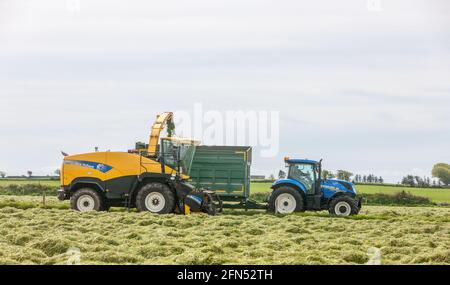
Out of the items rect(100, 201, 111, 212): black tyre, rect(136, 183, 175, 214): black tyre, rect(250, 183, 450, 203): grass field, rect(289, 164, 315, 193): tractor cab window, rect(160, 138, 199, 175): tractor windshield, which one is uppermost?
rect(160, 138, 199, 175): tractor windshield

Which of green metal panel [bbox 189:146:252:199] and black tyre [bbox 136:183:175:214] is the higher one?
green metal panel [bbox 189:146:252:199]

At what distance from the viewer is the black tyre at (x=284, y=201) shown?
24.8m

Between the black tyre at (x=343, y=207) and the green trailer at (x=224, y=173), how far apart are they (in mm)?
2871

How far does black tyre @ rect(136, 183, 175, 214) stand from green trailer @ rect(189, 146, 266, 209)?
268 centimetres

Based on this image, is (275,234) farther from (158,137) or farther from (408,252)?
(158,137)

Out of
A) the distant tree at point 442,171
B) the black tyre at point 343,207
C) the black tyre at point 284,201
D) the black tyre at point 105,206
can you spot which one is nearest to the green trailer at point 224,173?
the black tyre at point 284,201

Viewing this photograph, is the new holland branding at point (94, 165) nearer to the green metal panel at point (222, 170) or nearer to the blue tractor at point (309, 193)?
the green metal panel at point (222, 170)

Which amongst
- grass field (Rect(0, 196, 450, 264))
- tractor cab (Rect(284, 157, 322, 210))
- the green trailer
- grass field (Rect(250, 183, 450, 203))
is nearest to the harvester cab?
grass field (Rect(0, 196, 450, 264))

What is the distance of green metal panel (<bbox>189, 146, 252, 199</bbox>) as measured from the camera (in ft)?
83.8

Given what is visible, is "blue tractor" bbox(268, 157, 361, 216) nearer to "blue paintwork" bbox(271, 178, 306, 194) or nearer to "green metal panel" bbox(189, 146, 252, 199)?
"blue paintwork" bbox(271, 178, 306, 194)

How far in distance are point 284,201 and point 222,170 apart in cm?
259

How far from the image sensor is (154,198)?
902 inches
